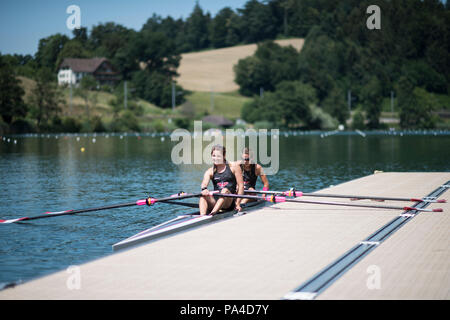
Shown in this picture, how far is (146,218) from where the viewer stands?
17156mm

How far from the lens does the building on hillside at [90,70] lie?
158 m

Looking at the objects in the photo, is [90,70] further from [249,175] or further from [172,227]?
[172,227]

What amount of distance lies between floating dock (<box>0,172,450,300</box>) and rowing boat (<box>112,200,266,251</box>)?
0.39 m

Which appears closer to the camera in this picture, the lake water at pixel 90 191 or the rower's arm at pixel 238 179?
the lake water at pixel 90 191

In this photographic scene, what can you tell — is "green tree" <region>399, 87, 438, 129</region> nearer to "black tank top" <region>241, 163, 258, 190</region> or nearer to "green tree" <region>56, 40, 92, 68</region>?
"green tree" <region>56, 40, 92, 68</region>

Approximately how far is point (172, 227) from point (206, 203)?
182cm

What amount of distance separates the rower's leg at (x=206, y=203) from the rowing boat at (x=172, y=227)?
24cm

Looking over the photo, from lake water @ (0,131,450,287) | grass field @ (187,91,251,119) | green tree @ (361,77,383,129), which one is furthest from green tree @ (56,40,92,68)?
lake water @ (0,131,450,287)

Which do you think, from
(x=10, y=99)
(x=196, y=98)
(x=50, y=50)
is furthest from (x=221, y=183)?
(x=50, y=50)

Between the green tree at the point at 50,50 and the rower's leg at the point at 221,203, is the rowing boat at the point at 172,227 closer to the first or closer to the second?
the rower's leg at the point at 221,203

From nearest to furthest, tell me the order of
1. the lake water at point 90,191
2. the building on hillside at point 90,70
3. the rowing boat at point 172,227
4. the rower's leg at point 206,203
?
the rowing boat at point 172,227 → the lake water at point 90,191 → the rower's leg at point 206,203 → the building on hillside at point 90,70

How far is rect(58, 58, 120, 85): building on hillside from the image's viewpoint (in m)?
158

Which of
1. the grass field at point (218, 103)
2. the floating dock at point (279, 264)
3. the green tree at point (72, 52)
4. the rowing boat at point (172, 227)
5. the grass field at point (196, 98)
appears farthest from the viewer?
the green tree at point (72, 52)

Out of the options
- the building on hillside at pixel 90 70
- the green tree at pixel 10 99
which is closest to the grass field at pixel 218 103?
the building on hillside at pixel 90 70
